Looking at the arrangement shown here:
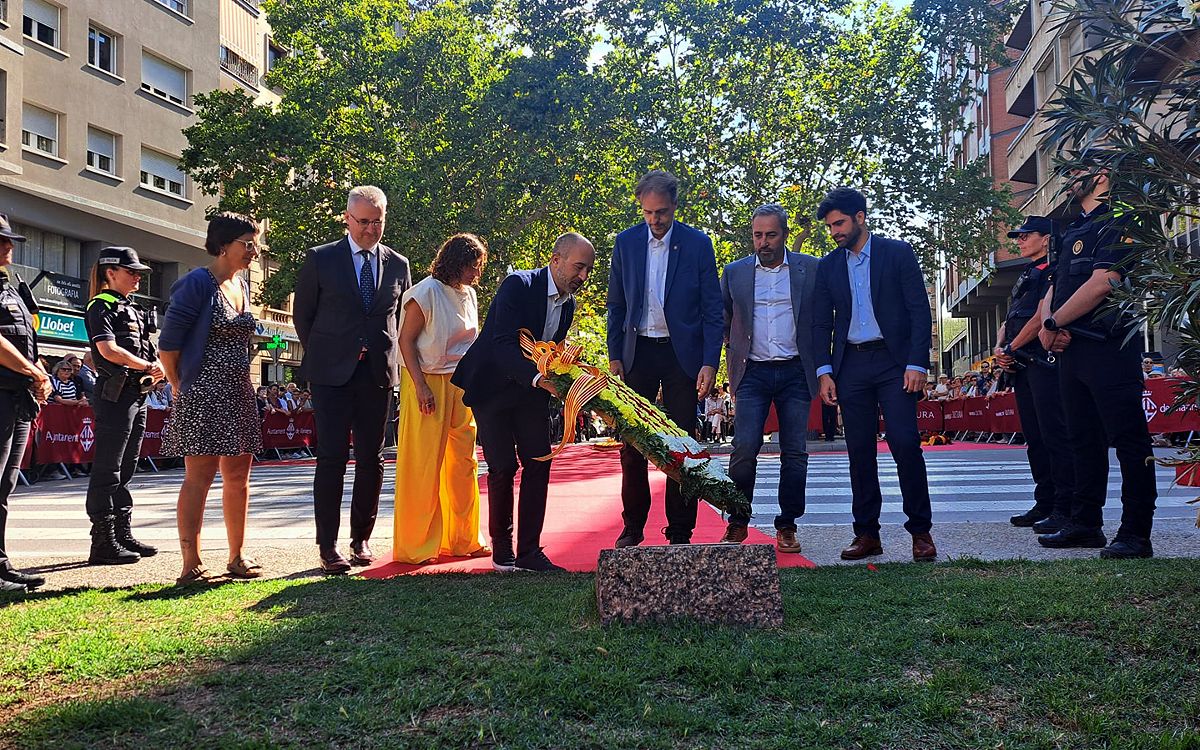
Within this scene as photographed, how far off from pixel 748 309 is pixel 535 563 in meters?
2.04

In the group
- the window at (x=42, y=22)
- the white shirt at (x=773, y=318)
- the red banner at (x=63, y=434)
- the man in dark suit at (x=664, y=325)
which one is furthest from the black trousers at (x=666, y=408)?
the window at (x=42, y=22)

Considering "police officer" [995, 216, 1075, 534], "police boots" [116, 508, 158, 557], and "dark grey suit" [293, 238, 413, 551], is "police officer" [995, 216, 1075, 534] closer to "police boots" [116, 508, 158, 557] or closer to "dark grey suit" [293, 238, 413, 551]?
"dark grey suit" [293, 238, 413, 551]

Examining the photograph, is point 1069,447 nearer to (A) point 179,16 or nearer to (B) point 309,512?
(B) point 309,512

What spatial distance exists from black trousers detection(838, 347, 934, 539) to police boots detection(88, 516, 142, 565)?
4233 mm

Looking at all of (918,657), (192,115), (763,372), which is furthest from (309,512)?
(192,115)

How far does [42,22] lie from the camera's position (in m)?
27.5

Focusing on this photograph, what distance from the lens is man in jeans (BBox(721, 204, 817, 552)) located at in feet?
20.1

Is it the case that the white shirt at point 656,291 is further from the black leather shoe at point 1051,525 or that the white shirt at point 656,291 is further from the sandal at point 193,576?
the black leather shoe at point 1051,525

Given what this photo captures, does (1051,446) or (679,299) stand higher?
(679,299)

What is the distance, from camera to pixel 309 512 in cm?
917

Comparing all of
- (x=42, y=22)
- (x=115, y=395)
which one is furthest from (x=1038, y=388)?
(x=42, y=22)

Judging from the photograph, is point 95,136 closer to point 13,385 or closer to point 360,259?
point 360,259

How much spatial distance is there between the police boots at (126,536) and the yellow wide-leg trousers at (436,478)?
157 cm

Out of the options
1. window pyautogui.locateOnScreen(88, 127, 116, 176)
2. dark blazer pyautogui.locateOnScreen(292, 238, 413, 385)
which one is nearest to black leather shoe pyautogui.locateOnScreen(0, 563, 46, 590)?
dark blazer pyautogui.locateOnScreen(292, 238, 413, 385)
